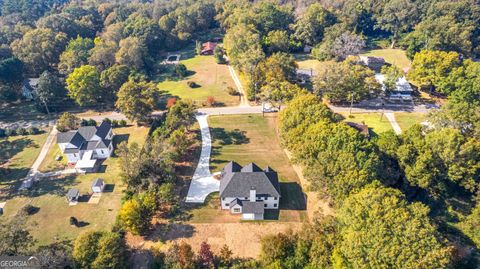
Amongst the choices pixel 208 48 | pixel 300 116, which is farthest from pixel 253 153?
pixel 208 48

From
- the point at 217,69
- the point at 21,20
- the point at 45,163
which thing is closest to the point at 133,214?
the point at 45,163

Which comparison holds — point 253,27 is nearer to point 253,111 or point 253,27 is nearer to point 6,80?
point 253,111

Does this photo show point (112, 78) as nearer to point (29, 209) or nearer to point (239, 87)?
point (239, 87)

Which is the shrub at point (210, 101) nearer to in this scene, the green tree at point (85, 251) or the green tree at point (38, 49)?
the green tree at point (85, 251)

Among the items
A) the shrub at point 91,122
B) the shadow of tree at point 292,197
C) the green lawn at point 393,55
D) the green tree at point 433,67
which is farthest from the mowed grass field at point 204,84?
the green lawn at point 393,55

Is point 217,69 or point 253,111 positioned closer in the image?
point 253,111

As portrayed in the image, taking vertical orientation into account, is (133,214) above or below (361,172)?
below
